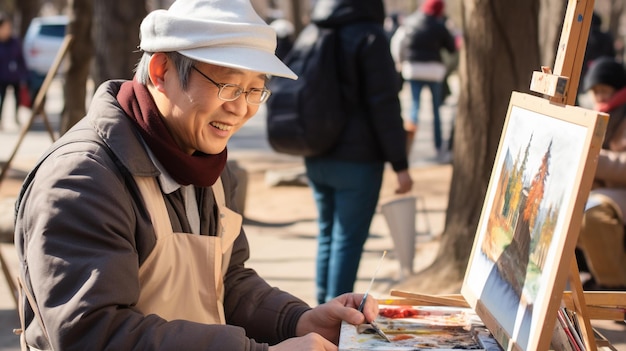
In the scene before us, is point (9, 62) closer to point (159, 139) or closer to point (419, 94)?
point (419, 94)

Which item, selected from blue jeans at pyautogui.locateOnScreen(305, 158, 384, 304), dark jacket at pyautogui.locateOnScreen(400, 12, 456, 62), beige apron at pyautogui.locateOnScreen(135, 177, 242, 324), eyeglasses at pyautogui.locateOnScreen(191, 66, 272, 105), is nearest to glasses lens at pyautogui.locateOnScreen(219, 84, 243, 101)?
eyeglasses at pyautogui.locateOnScreen(191, 66, 272, 105)

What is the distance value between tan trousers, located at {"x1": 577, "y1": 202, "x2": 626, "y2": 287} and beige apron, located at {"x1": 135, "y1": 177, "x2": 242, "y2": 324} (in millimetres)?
3194

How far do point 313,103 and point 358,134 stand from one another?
27 cm

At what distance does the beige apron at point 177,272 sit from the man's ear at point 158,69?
0.23 m

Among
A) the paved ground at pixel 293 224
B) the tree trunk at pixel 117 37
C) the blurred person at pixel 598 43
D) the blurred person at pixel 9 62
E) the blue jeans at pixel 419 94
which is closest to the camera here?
the paved ground at pixel 293 224

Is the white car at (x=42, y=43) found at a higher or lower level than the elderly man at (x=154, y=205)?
lower

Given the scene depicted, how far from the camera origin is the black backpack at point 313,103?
4848mm

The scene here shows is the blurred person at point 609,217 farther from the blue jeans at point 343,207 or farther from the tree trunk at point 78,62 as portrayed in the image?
the tree trunk at point 78,62

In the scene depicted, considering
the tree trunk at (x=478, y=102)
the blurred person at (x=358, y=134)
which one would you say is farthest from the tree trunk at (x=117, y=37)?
the tree trunk at (x=478, y=102)

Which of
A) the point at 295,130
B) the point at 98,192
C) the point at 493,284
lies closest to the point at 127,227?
the point at 98,192

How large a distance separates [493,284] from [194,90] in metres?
0.85

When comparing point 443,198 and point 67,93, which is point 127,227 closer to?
point 67,93

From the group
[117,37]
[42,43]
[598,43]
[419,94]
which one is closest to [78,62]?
[117,37]

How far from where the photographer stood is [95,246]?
2.16 metres
